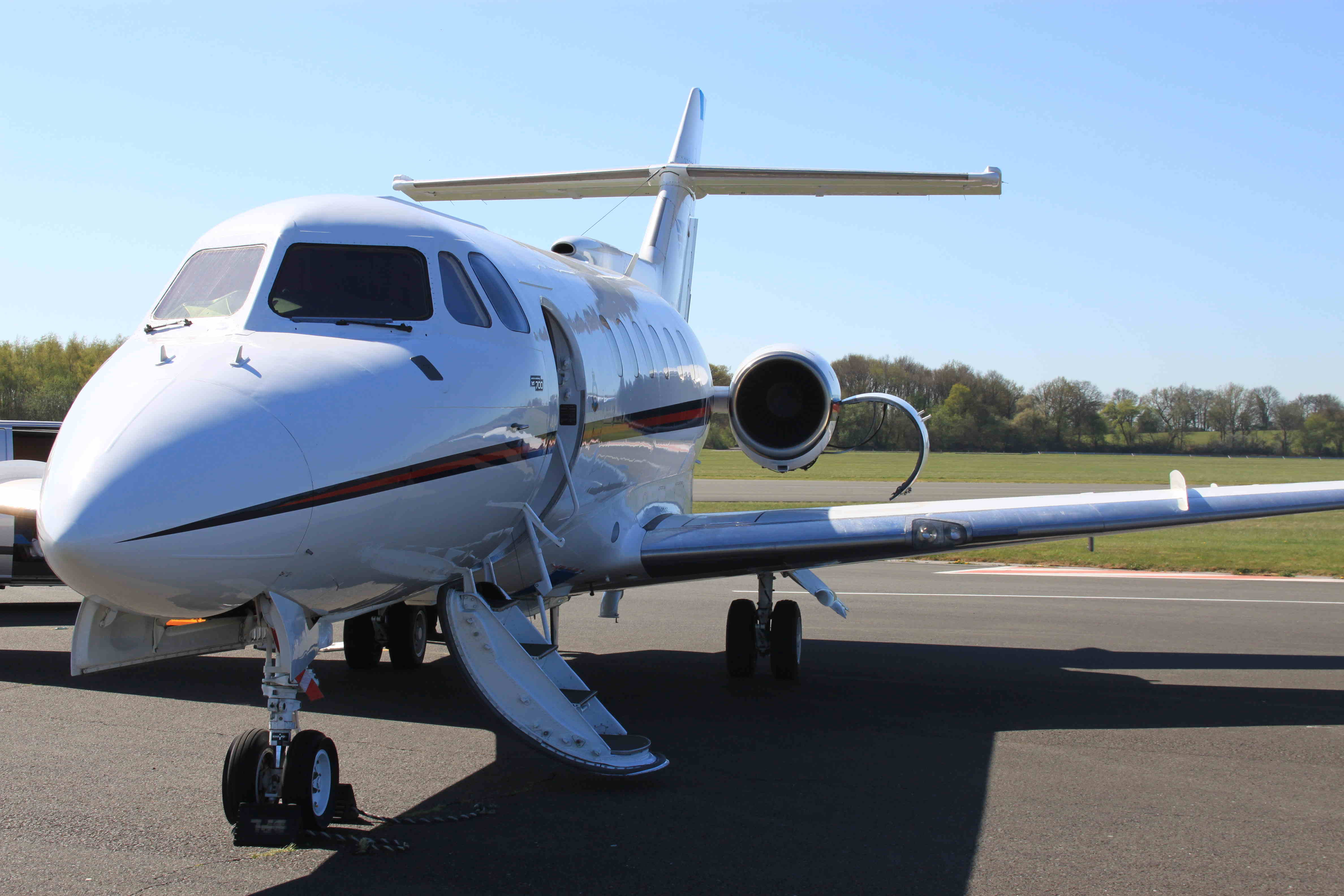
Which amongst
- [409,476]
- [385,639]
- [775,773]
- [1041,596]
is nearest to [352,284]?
[409,476]

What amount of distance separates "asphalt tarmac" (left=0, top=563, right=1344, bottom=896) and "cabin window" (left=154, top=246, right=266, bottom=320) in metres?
2.50

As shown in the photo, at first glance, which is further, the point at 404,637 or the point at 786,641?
the point at 404,637

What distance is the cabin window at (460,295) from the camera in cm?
607

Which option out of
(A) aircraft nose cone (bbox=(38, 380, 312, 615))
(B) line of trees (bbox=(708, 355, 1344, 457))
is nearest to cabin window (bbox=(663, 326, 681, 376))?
(A) aircraft nose cone (bbox=(38, 380, 312, 615))

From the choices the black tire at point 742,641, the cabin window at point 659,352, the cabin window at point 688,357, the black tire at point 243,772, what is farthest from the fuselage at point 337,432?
the cabin window at point 688,357

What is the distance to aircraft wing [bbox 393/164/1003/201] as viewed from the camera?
13.0m

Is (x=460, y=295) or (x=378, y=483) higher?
(x=460, y=295)

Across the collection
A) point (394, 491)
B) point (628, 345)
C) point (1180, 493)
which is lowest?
point (1180, 493)

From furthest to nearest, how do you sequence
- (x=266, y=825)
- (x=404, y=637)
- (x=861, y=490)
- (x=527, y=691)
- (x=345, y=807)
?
(x=861, y=490) < (x=404, y=637) < (x=527, y=691) < (x=345, y=807) < (x=266, y=825)

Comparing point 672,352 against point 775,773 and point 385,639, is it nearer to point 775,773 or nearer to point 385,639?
point 385,639

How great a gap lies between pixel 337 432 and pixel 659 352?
17.2 ft

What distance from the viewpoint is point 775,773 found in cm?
679

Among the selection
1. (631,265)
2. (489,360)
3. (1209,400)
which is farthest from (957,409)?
(489,360)

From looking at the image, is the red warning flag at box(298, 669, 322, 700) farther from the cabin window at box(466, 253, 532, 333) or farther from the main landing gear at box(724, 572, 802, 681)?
the main landing gear at box(724, 572, 802, 681)
